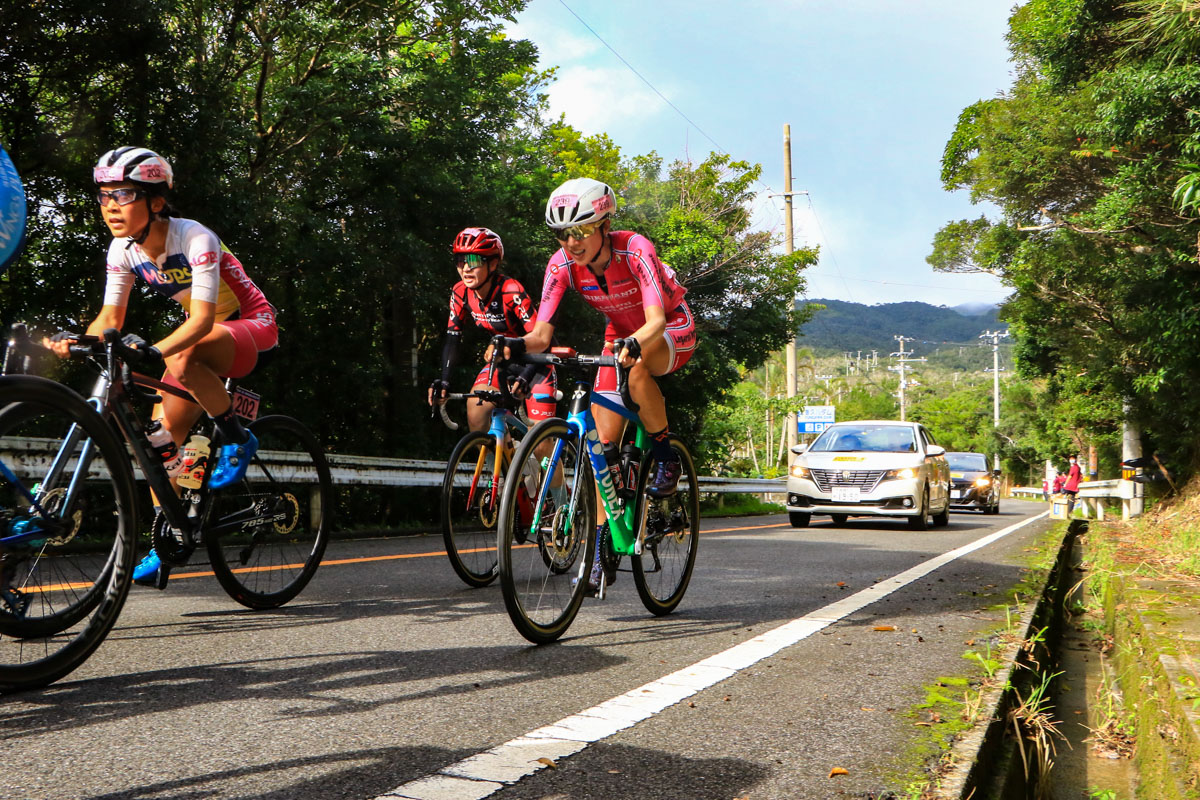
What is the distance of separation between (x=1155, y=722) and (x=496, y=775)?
2374 millimetres

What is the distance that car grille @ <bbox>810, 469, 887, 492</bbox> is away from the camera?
548 inches

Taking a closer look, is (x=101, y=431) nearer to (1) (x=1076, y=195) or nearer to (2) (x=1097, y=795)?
(2) (x=1097, y=795)

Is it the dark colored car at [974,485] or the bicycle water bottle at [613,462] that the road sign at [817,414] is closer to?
the dark colored car at [974,485]

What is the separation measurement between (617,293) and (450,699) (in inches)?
90.6

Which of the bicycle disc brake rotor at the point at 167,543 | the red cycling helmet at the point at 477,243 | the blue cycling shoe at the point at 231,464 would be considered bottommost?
the bicycle disc brake rotor at the point at 167,543

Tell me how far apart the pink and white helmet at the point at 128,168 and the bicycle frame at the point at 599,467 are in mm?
1949

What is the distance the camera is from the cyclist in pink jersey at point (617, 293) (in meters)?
4.46

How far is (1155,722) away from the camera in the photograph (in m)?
3.37

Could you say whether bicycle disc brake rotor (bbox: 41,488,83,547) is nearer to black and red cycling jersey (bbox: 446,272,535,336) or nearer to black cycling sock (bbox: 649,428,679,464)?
black cycling sock (bbox: 649,428,679,464)

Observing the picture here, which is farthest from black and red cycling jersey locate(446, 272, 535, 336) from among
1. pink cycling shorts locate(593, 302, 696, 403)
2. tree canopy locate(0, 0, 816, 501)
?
tree canopy locate(0, 0, 816, 501)

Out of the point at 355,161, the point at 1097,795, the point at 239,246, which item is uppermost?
the point at 355,161

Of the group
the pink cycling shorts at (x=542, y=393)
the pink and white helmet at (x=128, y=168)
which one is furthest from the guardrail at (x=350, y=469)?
the pink cycling shorts at (x=542, y=393)

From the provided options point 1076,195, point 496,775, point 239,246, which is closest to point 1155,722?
point 496,775

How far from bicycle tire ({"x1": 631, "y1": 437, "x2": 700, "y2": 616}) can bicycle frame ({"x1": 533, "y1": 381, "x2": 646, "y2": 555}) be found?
0.09 meters
